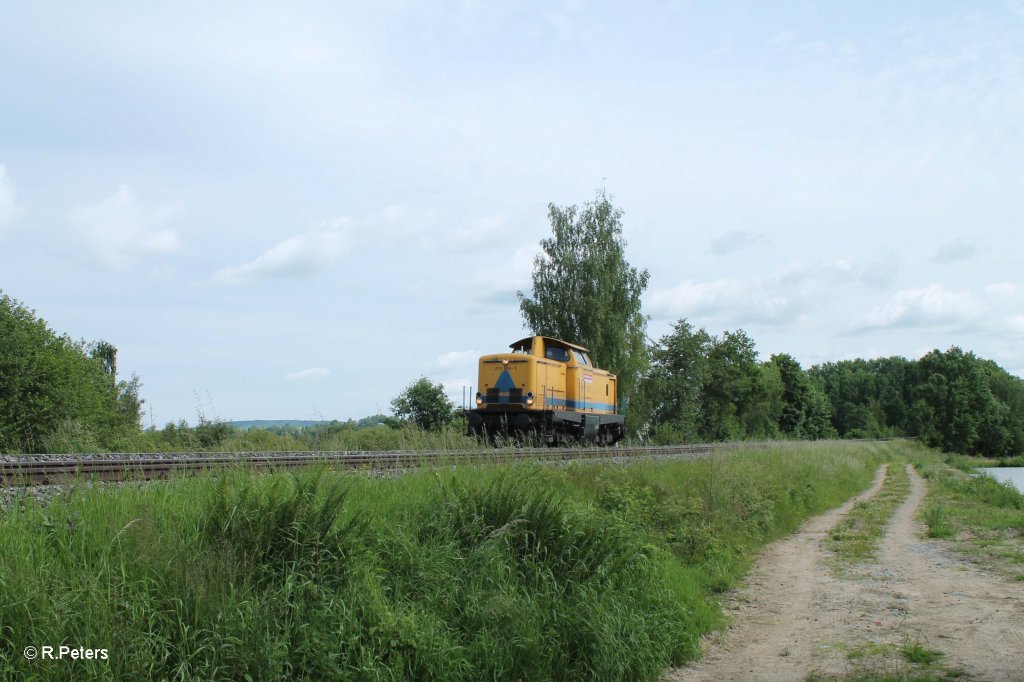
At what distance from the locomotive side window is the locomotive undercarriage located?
195 centimetres

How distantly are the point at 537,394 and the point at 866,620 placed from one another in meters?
15.5

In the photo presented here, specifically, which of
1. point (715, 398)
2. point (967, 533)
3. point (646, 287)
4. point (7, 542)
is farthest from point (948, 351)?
point (7, 542)

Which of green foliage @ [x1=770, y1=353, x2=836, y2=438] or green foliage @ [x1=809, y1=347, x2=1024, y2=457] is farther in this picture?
green foliage @ [x1=809, y1=347, x2=1024, y2=457]

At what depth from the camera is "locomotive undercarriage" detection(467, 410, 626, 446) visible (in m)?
23.2

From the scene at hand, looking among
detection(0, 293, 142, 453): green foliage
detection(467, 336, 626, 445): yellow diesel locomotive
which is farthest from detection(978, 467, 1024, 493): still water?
detection(0, 293, 142, 453): green foliage

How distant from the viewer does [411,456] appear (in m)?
12.3

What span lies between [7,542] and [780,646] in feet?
23.1

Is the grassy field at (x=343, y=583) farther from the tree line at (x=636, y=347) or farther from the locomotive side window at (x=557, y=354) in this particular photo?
the tree line at (x=636, y=347)

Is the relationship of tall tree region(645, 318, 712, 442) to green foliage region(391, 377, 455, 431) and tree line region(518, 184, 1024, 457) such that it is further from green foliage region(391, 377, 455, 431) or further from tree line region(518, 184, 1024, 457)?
green foliage region(391, 377, 455, 431)

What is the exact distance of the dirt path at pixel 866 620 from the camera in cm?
722

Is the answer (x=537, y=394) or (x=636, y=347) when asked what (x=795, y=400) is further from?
(x=537, y=394)

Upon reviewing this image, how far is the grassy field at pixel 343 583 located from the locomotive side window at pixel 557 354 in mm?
15405

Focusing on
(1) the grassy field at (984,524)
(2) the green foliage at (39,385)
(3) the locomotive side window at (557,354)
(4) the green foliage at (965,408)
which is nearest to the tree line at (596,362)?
(2) the green foliage at (39,385)

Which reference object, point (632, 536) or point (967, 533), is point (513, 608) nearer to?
point (632, 536)
